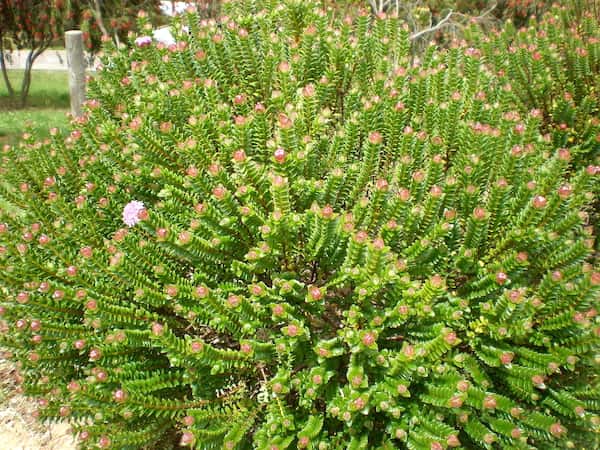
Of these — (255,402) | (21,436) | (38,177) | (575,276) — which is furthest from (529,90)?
(21,436)

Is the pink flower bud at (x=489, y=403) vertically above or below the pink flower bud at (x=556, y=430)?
above

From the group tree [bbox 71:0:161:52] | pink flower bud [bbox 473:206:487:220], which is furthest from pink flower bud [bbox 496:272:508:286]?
tree [bbox 71:0:161:52]

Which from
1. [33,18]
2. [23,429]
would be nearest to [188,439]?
[23,429]

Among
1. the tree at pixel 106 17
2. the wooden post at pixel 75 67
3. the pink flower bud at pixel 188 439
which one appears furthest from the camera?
the tree at pixel 106 17

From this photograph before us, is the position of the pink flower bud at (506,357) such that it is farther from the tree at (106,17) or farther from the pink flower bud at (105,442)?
the tree at (106,17)

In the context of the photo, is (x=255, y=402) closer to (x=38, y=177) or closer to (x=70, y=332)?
(x=70, y=332)

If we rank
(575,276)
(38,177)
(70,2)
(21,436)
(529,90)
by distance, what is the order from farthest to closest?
(70,2), (529,90), (21,436), (38,177), (575,276)

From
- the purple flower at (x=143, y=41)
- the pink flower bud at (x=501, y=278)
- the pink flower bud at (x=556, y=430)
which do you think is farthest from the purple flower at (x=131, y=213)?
the pink flower bud at (x=556, y=430)
